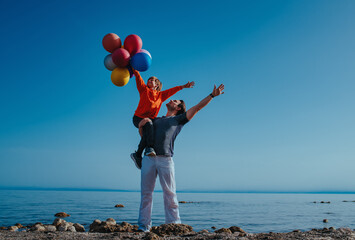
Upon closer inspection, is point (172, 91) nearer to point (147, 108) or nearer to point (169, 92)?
point (169, 92)

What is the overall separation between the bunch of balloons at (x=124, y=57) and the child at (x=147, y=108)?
0.72ft

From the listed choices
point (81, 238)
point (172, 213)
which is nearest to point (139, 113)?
point (172, 213)

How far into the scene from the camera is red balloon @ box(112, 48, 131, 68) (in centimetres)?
→ 618

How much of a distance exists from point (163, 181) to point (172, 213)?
616mm

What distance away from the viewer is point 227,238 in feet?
13.3

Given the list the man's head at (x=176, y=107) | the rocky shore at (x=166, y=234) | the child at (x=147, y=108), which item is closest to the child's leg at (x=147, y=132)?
the child at (x=147, y=108)

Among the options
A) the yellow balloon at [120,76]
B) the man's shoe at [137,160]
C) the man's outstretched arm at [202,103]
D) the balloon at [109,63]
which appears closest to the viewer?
the man's outstretched arm at [202,103]

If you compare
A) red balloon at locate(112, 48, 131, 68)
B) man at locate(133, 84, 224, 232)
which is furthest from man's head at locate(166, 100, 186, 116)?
red balloon at locate(112, 48, 131, 68)

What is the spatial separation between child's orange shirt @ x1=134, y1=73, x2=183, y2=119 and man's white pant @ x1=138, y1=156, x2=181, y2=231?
107cm

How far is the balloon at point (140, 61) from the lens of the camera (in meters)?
6.24

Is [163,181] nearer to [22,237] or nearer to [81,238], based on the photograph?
[81,238]

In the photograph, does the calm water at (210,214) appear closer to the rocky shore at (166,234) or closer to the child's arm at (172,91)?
the rocky shore at (166,234)

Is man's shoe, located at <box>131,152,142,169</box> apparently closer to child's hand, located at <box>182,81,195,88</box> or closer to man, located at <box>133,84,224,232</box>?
man, located at <box>133,84,224,232</box>

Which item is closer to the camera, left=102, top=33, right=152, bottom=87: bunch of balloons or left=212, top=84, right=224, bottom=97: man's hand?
left=212, top=84, right=224, bottom=97: man's hand
